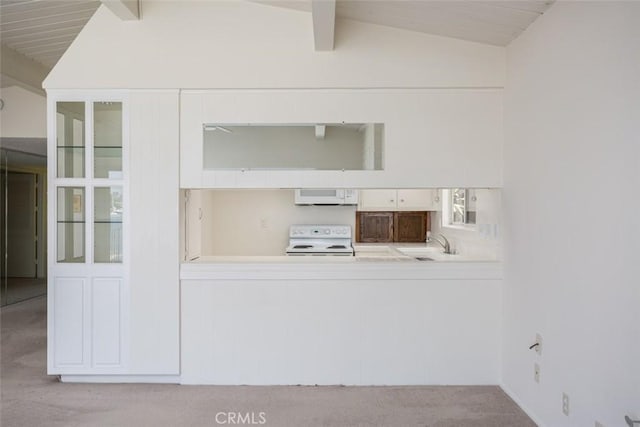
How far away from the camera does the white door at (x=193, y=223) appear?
10.5ft

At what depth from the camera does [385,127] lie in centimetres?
297

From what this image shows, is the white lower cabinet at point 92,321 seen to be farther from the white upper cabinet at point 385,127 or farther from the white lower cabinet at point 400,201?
the white lower cabinet at point 400,201

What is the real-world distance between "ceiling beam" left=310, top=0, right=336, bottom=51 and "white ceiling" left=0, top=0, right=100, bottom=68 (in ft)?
5.66

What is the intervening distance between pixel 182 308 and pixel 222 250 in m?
1.97

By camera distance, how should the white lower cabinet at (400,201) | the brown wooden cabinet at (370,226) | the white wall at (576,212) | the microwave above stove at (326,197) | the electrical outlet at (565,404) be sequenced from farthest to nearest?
the brown wooden cabinet at (370,226) < the white lower cabinet at (400,201) < the microwave above stove at (326,197) < the electrical outlet at (565,404) < the white wall at (576,212)

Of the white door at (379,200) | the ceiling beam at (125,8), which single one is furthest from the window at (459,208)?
the ceiling beam at (125,8)

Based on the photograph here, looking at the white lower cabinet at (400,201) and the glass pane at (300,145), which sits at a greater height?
the glass pane at (300,145)

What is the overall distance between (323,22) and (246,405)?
8.54ft

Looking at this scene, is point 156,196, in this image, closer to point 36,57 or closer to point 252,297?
point 252,297

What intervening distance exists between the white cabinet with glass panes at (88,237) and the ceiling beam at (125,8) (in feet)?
1.92

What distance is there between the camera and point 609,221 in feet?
5.94

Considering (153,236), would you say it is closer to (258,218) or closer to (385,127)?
(385,127)

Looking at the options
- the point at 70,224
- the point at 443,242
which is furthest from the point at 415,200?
the point at 70,224

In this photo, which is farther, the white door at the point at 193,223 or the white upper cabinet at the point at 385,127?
the white door at the point at 193,223
